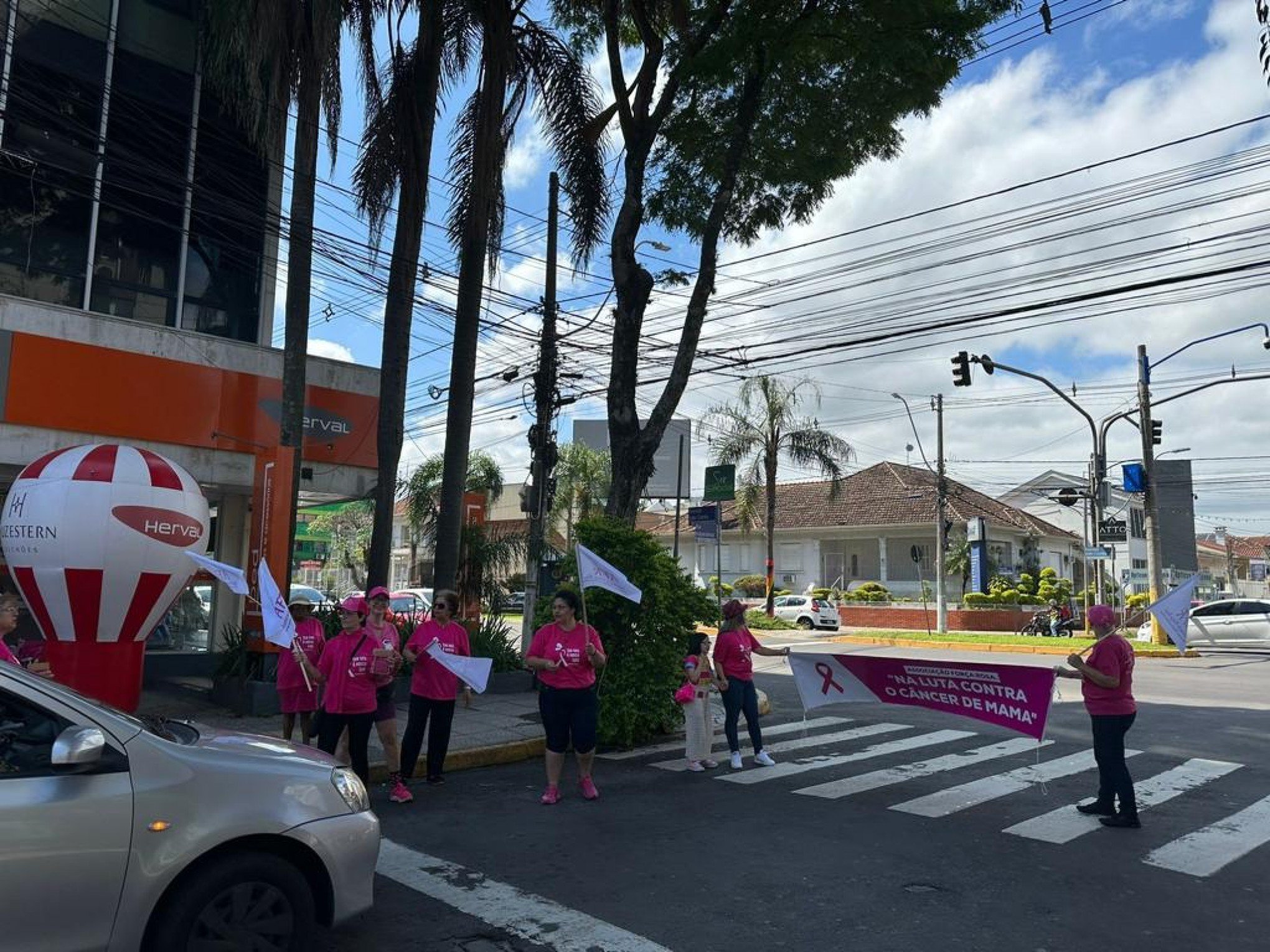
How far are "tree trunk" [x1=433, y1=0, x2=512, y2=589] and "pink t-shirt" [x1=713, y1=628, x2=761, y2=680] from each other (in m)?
5.73

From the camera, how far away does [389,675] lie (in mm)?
7395

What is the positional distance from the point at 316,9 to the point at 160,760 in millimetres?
10424

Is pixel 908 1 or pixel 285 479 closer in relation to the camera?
Answer: pixel 285 479

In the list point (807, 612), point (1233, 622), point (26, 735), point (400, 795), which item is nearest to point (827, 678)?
point (400, 795)

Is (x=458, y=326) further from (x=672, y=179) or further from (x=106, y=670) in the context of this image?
(x=106, y=670)

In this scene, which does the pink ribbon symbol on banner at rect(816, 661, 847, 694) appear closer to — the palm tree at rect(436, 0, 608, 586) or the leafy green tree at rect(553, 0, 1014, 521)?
the leafy green tree at rect(553, 0, 1014, 521)

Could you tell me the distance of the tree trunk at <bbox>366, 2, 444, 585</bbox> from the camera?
540 inches

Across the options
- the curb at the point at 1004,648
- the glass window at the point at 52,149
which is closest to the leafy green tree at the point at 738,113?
the glass window at the point at 52,149

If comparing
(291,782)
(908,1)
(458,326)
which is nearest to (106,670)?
(291,782)

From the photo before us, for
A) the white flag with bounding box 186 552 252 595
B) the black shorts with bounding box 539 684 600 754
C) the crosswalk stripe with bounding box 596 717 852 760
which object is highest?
the white flag with bounding box 186 552 252 595

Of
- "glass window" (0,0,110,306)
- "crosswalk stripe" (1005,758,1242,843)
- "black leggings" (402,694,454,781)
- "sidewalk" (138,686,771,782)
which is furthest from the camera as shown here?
"glass window" (0,0,110,306)

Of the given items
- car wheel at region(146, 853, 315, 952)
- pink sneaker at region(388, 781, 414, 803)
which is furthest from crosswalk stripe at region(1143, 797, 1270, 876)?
pink sneaker at region(388, 781, 414, 803)

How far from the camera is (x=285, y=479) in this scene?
38.6 ft

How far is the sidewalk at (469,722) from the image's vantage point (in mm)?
9406
